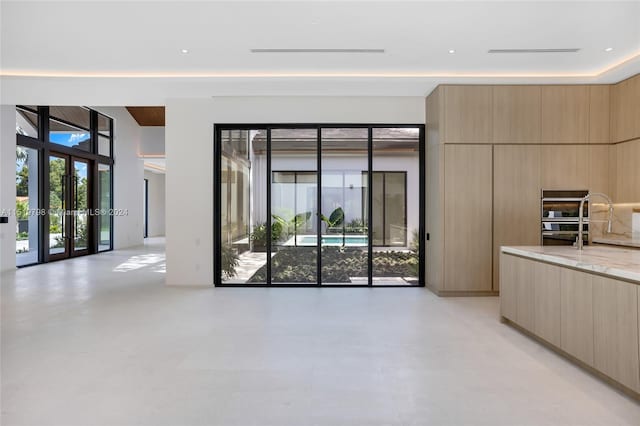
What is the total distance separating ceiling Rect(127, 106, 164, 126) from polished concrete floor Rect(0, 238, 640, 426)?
8.42 metres

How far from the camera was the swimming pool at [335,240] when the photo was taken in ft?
21.1

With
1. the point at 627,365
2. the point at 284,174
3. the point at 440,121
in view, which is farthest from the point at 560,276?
the point at 284,174

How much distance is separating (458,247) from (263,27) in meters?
4.24

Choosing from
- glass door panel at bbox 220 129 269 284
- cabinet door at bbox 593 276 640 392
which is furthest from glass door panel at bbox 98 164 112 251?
cabinet door at bbox 593 276 640 392

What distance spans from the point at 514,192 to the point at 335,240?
9.96 feet

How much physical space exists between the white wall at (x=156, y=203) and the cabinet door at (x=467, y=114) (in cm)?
1555

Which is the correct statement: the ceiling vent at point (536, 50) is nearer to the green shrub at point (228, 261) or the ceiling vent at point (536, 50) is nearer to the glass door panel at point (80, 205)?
the green shrub at point (228, 261)

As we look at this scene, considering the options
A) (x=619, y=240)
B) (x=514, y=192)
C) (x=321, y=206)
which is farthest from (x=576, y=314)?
(x=321, y=206)

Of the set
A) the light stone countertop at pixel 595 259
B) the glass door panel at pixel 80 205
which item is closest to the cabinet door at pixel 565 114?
the light stone countertop at pixel 595 259

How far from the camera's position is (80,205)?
33.7 feet

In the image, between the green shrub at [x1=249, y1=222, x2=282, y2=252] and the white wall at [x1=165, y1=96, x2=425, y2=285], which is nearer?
the white wall at [x1=165, y1=96, x2=425, y2=285]

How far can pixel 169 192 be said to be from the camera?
632 cm

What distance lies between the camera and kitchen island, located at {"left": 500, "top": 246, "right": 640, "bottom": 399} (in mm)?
2611

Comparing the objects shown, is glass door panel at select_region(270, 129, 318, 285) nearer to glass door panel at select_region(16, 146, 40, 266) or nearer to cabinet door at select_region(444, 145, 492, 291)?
cabinet door at select_region(444, 145, 492, 291)
